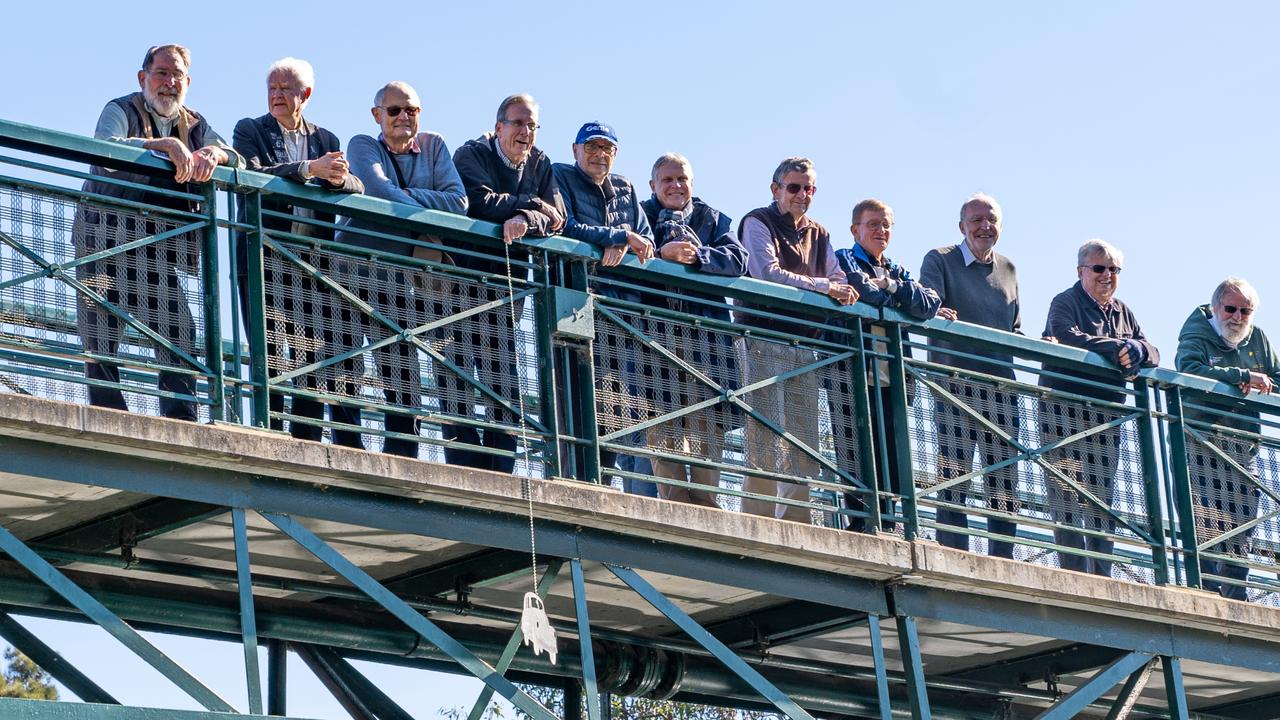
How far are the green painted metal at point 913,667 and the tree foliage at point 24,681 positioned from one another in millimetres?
17575

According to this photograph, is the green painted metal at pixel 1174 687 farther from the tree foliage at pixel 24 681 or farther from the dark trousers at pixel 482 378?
the tree foliage at pixel 24 681

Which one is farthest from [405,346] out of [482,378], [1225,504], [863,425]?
[1225,504]

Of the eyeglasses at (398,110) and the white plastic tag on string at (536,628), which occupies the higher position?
the eyeglasses at (398,110)

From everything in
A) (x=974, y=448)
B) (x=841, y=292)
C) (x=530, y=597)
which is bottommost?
(x=530, y=597)

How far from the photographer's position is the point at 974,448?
11.9 meters

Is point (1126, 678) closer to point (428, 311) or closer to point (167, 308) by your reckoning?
point (428, 311)

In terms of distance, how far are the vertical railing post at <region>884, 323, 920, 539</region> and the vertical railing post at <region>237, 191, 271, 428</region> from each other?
3.60m

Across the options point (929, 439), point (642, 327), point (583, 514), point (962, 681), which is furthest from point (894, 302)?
point (962, 681)

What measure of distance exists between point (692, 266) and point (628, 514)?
4.58 ft

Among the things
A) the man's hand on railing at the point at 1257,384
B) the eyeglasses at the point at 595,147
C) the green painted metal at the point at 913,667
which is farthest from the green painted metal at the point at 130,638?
the man's hand on railing at the point at 1257,384

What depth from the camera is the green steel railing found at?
9.29m

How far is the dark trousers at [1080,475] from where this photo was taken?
12180mm

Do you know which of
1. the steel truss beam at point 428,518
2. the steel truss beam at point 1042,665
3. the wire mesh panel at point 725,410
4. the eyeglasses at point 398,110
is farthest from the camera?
the steel truss beam at point 1042,665

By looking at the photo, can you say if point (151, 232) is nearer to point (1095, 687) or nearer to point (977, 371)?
point (977, 371)
